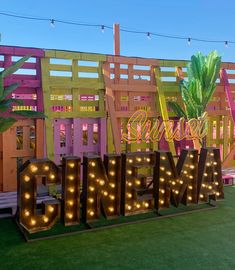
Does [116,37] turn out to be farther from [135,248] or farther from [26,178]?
[135,248]

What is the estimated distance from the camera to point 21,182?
15.5 feet

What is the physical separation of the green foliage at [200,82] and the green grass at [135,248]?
3962 millimetres

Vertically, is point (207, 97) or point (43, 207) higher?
point (207, 97)

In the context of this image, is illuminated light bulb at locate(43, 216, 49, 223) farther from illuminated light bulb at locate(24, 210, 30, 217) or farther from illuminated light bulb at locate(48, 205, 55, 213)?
illuminated light bulb at locate(24, 210, 30, 217)

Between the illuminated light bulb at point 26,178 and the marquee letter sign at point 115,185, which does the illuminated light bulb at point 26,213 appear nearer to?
the marquee letter sign at point 115,185

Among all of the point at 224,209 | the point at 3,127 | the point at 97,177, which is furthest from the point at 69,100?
the point at 224,209

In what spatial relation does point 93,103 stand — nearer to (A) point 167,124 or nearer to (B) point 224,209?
(A) point 167,124

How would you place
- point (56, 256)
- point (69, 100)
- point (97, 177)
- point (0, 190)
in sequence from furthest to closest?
point (69, 100)
point (0, 190)
point (97, 177)
point (56, 256)

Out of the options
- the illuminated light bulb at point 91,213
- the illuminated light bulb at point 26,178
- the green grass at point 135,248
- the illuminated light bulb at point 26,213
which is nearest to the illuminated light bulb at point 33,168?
the illuminated light bulb at point 26,178

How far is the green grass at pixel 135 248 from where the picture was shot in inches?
153

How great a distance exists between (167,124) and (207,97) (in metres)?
1.59

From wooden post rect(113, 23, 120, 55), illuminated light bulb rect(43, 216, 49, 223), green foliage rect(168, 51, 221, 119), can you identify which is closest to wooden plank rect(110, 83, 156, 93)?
green foliage rect(168, 51, 221, 119)

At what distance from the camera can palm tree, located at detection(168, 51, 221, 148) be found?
8.62 metres

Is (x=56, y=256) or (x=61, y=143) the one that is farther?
(x=61, y=143)
